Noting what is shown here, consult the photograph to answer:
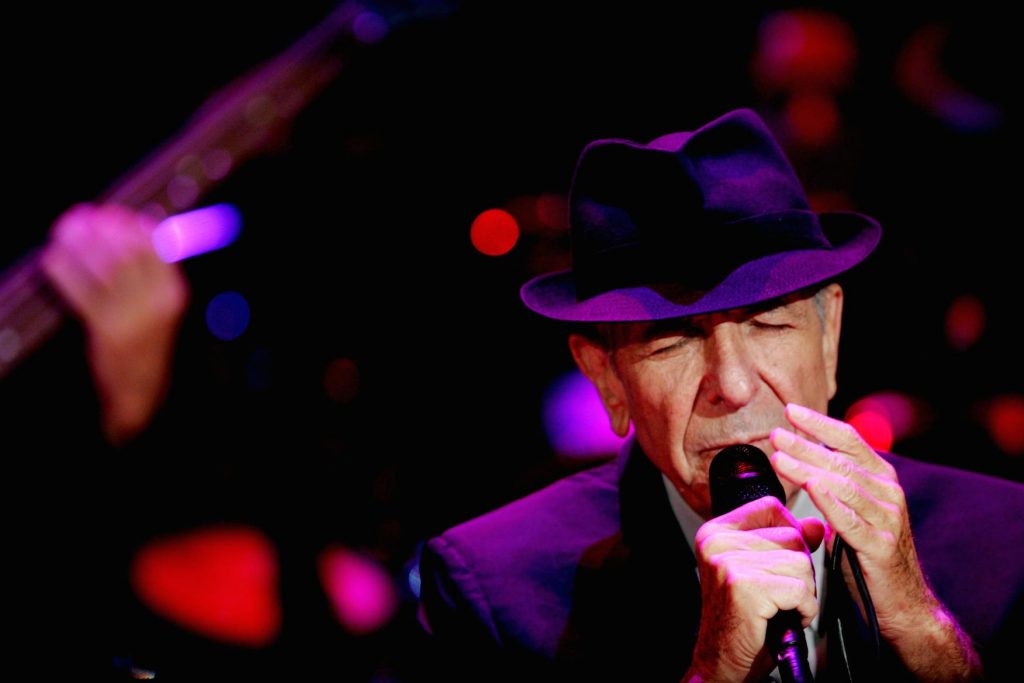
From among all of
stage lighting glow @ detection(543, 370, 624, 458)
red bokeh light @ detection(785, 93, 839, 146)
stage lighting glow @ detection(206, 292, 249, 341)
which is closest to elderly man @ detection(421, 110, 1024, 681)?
stage lighting glow @ detection(543, 370, 624, 458)

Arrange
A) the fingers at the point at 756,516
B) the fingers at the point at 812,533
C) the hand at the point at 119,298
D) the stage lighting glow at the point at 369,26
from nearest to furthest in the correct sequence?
the fingers at the point at 756,516, the fingers at the point at 812,533, the hand at the point at 119,298, the stage lighting glow at the point at 369,26

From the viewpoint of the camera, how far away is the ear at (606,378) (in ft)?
5.78

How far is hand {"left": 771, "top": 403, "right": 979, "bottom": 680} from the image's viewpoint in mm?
1151

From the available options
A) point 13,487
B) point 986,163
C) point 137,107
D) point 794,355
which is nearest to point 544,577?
point 794,355

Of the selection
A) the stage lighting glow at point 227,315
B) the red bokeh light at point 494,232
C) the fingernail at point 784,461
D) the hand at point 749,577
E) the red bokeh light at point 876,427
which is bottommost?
the red bokeh light at point 876,427

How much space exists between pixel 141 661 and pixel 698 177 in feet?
6.07

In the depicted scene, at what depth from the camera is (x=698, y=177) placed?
1.53 meters

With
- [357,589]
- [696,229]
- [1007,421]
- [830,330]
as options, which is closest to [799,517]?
[830,330]

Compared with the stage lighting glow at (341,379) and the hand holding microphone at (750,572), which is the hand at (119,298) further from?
the hand holding microphone at (750,572)

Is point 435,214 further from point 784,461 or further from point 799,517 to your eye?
point 784,461

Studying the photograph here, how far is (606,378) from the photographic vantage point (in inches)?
70.6

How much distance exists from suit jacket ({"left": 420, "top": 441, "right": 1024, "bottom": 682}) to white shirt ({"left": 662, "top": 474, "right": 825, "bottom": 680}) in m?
0.03

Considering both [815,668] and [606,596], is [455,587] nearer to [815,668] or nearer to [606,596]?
[606,596]

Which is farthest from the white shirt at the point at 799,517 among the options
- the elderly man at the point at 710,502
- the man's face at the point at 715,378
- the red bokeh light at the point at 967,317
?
the red bokeh light at the point at 967,317
